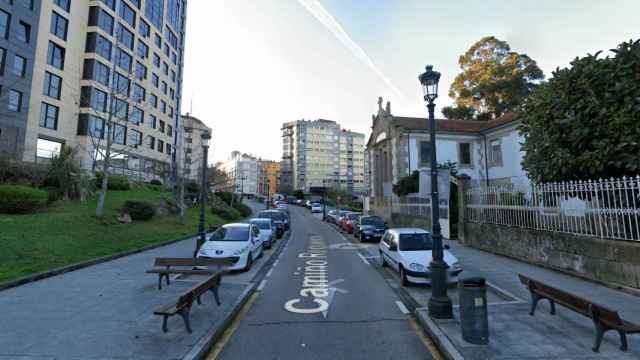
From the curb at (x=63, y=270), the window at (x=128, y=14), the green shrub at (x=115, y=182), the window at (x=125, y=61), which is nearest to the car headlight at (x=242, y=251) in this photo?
the curb at (x=63, y=270)

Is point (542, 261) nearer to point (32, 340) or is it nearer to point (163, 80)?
point (32, 340)

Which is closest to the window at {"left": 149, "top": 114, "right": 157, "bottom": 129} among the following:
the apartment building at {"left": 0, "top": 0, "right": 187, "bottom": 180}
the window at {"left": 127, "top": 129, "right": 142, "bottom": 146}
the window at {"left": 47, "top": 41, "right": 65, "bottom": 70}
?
the apartment building at {"left": 0, "top": 0, "right": 187, "bottom": 180}

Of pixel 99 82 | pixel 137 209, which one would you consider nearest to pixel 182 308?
pixel 137 209

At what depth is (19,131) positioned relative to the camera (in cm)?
2830

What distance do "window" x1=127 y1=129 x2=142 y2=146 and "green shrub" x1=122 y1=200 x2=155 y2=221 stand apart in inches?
957

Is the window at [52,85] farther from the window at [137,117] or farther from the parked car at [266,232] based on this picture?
the parked car at [266,232]

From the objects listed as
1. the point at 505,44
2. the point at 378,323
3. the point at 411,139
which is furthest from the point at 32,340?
the point at 505,44

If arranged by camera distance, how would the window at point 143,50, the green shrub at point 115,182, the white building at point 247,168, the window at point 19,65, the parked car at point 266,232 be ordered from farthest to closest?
1. the white building at point 247,168
2. the window at point 143,50
3. the green shrub at point 115,182
4. the window at point 19,65
5. the parked car at point 266,232

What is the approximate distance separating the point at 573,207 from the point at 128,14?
4985 centimetres

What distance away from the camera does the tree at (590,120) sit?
350 inches

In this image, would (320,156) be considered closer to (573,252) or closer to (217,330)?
(573,252)

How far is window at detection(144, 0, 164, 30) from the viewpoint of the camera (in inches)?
1764

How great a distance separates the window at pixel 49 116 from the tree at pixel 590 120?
39526 mm

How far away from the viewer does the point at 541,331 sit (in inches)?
222
